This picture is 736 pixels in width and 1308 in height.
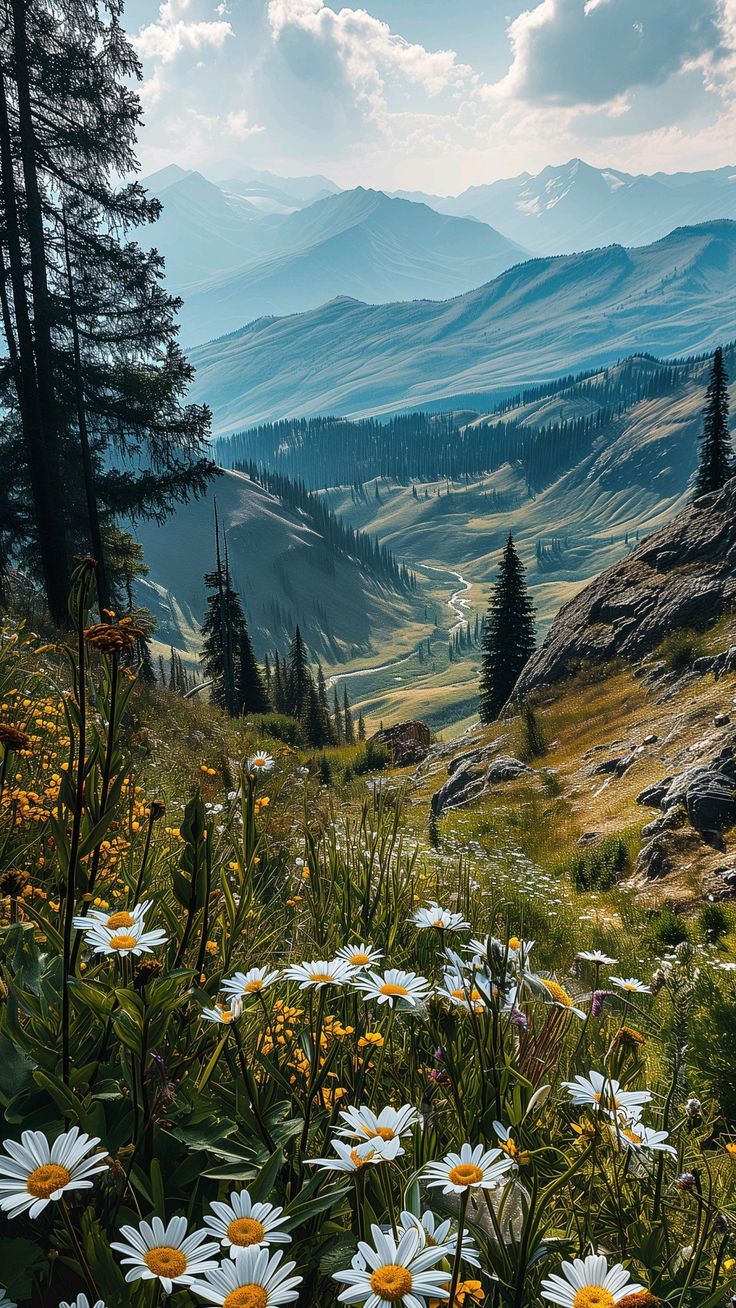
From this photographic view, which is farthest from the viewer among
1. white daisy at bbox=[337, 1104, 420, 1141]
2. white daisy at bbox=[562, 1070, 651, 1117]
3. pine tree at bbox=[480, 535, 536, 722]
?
pine tree at bbox=[480, 535, 536, 722]

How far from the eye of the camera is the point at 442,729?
6206 inches

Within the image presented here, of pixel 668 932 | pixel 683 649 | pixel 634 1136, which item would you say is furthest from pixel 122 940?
pixel 683 649

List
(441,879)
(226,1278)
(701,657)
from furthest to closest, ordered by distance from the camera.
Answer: (701,657) < (441,879) < (226,1278)

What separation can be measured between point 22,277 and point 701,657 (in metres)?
22.8

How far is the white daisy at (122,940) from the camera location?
4.99 feet

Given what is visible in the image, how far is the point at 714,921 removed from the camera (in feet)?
29.3

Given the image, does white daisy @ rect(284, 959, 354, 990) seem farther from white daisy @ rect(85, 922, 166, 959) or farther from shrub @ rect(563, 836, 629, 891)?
shrub @ rect(563, 836, 629, 891)

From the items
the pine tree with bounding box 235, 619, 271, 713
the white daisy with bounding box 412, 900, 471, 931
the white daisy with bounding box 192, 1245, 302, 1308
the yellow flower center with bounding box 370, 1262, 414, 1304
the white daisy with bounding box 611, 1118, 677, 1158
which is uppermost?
the white daisy with bounding box 192, 1245, 302, 1308

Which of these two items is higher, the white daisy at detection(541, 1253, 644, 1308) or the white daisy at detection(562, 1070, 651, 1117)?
the white daisy at detection(541, 1253, 644, 1308)

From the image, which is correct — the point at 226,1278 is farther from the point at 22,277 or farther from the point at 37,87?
the point at 37,87

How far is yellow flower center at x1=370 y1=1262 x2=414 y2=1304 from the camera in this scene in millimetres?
984

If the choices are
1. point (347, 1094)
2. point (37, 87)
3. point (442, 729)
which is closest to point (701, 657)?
point (37, 87)

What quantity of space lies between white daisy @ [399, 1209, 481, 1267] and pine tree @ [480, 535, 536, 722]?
2046 inches

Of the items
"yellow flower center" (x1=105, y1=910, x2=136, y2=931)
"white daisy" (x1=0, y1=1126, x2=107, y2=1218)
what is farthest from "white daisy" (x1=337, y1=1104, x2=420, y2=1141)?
"yellow flower center" (x1=105, y1=910, x2=136, y2=931)
